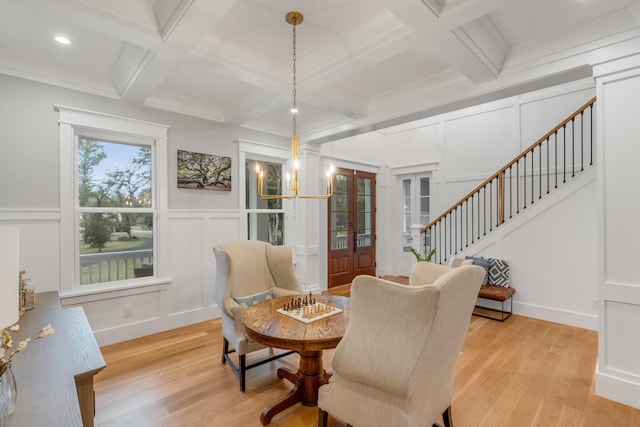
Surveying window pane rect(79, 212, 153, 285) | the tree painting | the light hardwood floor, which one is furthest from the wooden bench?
window pane rect(79, 212, 153, 285)

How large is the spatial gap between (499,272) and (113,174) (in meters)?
5.04

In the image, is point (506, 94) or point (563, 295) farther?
point (563, 295)

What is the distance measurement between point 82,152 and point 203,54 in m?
1.88

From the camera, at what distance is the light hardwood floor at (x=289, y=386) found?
2.07 meters

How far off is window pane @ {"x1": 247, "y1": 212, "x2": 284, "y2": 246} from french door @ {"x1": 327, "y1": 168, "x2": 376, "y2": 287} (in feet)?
3.39

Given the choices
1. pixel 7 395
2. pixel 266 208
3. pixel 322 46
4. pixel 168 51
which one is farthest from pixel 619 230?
pixel 266 208

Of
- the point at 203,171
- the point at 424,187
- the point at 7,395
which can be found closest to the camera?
the point at 7,395

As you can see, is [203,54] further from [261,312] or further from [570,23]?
[570,23]

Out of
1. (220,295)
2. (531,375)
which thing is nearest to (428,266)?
(531,375)

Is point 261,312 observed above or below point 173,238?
below

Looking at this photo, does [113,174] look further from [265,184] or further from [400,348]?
[400,348]

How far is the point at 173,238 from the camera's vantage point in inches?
145

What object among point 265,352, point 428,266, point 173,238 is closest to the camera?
point 428,266

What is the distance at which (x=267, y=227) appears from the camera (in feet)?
15.5
